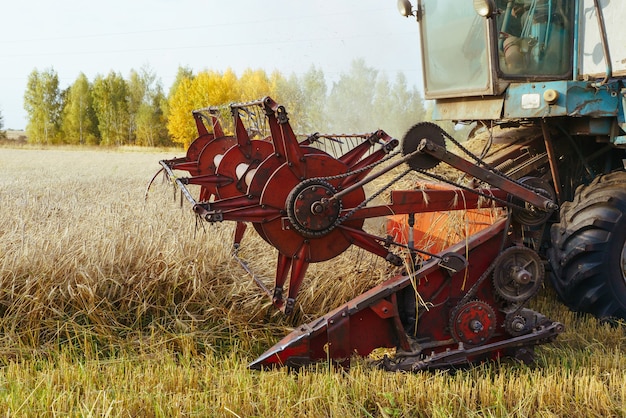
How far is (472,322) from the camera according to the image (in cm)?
247

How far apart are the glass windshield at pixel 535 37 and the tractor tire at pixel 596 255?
91 centimetres

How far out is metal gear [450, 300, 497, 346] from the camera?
246cm

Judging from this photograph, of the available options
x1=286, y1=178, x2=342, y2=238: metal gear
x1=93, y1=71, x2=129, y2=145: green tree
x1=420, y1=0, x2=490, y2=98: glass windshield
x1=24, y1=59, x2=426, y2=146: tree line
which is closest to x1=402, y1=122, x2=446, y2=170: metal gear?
x1=286, y1=178, x2=342, y2=238: metal gear

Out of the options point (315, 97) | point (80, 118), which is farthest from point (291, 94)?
point (80, 118)

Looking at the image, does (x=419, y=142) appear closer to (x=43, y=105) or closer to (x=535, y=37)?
(x=535, y=37)

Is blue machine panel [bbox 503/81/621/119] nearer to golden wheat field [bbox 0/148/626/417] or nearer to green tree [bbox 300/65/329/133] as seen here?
golden wheat field [bbox 0/148/626/417]

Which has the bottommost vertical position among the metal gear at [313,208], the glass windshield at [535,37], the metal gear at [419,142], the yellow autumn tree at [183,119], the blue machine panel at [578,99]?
the metal gear at [313,208]

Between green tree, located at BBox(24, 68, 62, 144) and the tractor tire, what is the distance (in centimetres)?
4043

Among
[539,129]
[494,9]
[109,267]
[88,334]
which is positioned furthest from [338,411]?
[539,129]

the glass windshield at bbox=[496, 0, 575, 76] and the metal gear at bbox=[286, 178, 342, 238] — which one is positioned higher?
the glass windshield at bbox=[496, 0, 575, 76]

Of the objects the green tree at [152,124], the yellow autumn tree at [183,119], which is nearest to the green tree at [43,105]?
the green tree at [152,124]

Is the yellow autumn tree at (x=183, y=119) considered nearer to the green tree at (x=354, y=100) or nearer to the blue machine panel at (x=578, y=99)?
the green tree at (x=354, y=100)

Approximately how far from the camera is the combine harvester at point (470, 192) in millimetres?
2436

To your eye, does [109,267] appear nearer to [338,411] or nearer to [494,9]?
[338,411]
